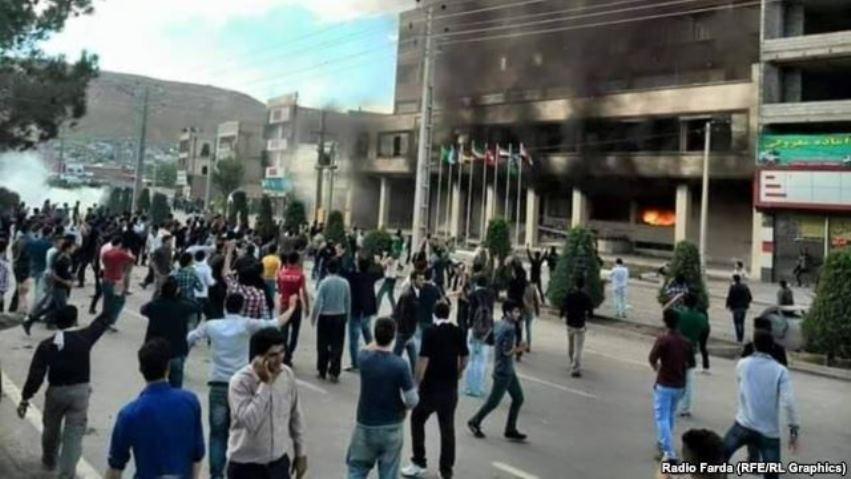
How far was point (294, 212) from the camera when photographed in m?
32.0

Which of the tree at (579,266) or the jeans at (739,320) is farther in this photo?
the tree at (579,266)

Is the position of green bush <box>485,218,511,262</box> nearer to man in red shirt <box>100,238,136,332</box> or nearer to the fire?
man in red shirt <box>100,238,136,332</box>

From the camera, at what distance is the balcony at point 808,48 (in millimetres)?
26875

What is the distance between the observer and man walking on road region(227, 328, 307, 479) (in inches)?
136

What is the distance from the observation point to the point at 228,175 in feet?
219

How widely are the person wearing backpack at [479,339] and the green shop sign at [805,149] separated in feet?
77.1

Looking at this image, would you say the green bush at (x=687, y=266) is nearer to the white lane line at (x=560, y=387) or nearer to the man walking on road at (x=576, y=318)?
the man walking on road at (x=576, y=318)

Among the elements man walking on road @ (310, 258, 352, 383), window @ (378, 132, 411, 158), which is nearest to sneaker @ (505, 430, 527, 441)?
man walking on road @ (310, 258, 352, 383)

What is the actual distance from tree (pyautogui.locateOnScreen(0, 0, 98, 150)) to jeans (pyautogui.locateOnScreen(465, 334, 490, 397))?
15839mm

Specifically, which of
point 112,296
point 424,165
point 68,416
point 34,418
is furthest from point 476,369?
point 424,165

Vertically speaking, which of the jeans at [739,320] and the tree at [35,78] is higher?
the tree at [35,78]

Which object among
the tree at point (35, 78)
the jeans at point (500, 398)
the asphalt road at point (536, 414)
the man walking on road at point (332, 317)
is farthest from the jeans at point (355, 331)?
the tree at point (35, 78)

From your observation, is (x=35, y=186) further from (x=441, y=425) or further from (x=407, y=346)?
(x=441, y=425)

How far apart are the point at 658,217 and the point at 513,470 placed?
38419 mm
